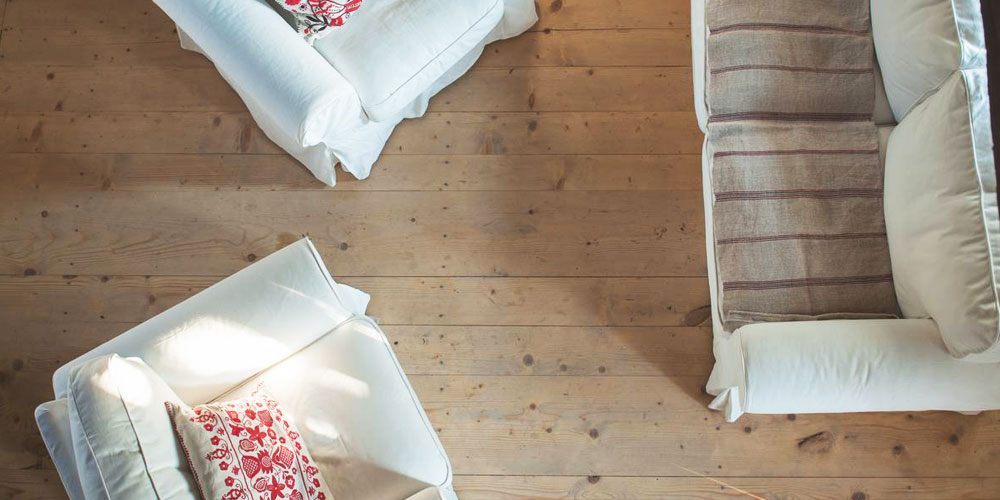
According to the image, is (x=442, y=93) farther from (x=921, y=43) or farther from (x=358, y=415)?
(x=921, y=43)

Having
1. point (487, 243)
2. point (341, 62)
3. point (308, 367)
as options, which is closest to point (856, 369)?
point (487, 243)

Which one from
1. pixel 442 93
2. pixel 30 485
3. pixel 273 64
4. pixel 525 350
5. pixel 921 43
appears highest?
pixel 921 43

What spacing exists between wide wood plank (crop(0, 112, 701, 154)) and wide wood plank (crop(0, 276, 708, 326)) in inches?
16.8

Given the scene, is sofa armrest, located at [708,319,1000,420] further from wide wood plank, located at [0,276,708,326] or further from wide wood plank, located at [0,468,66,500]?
wide wood plank, located at [0,468,66,500]

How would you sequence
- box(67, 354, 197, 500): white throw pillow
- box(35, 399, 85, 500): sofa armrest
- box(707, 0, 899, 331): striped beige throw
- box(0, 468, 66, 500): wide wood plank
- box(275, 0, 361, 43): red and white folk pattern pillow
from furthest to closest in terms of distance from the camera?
box(0, 468, 66, 500): wide wood plank, box(275, 0, 361, 43): red and white folk pattern pillow, box(707, 0, 899, 331): striped beige throw, box(35, 399, 85, 500): sofa armrest, box(67, 354, 197, 500): white throw pillow

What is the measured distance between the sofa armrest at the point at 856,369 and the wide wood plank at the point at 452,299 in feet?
1.57

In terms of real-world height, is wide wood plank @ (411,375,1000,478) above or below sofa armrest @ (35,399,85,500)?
below

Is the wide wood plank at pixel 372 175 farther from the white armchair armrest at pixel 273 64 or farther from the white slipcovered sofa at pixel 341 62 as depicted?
the white armchair armrest at pixel 273 64

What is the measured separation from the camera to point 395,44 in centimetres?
185

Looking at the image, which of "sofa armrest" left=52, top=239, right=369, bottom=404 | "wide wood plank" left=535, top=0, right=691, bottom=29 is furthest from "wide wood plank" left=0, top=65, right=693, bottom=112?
"sofa armrest" left=52, top=239, right=369, bottom=404

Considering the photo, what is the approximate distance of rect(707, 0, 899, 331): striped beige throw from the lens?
Result: 65.2 inches

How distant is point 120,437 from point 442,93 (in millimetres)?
1397

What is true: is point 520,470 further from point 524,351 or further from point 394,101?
point 394,101

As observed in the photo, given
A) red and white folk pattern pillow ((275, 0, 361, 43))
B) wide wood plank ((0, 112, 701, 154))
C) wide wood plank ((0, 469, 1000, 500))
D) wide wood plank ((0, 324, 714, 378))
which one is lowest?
wide wood plank ((0, 469, 1000, 500))
